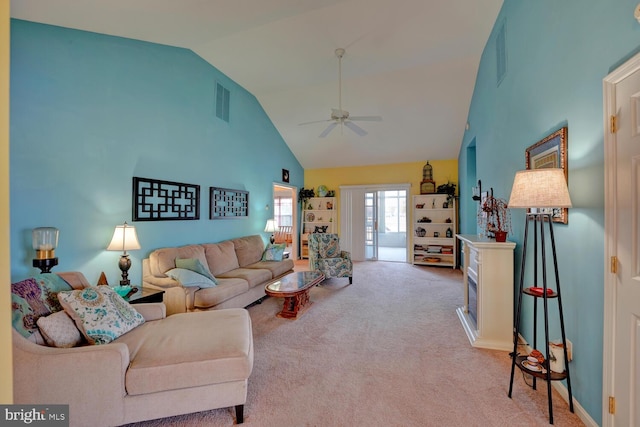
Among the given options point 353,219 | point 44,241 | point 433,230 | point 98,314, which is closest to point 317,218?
point 353,219

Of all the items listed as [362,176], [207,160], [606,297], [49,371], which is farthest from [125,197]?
[362,176]

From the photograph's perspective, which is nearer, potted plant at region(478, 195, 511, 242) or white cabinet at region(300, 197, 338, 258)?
potted plant at region(478, 195, 511, 242)

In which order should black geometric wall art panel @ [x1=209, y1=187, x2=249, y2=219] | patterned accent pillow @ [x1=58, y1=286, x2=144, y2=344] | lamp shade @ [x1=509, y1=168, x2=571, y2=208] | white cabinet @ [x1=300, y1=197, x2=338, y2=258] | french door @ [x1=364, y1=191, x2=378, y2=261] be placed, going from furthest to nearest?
white cabinet @ [x1=300, y1=197, x2=338, y2=258] < french door @ [x1=364, y1=191, x2=378, y2=261] < black geometric wall art panel @ [x1=209, y1=187, x2=249, y2=219] < patterned accent pillow @ [x1=58, y1=286, x2=144, y2=344] < lamp shade @ [x1=509, y1=168, x2=571, y2=208]

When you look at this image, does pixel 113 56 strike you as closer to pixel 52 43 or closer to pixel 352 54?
pixel 52 43

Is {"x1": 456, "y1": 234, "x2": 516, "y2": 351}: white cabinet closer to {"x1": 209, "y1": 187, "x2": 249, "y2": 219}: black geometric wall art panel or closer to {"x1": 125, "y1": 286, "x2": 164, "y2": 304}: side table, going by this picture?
{"x1": 125, "y1": 286, "x2": 164, "y2": 304}: side table

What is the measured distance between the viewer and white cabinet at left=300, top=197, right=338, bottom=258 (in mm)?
7594

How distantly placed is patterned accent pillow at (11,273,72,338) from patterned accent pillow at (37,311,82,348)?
0.18 feet

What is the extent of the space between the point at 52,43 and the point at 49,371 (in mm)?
2723

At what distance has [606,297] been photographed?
1.48 m

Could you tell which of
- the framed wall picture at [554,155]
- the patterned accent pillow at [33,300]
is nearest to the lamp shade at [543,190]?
the framed wall picture at [554,155]

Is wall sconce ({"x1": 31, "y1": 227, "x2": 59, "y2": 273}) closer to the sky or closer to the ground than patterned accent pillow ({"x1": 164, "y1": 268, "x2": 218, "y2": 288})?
closer to the sky

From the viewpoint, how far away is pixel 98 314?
5.93 ft

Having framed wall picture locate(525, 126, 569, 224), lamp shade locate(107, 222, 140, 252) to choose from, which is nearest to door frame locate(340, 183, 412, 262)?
framed wall picture locate(525, 126, 569, 224)

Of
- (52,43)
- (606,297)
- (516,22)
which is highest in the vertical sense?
(516,22)
